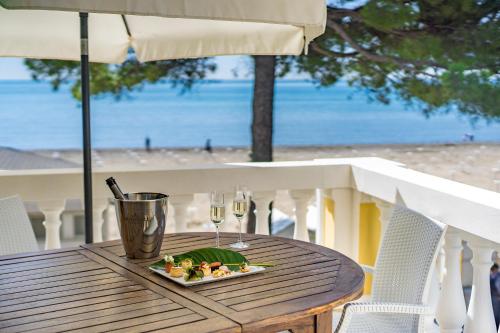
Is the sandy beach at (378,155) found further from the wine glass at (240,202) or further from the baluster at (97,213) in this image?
the wine glass at (240,202)

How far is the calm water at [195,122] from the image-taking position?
107 ft

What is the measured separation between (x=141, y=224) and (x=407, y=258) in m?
0.90

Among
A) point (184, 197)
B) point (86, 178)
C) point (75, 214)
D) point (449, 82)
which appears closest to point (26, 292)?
point (86, 178)

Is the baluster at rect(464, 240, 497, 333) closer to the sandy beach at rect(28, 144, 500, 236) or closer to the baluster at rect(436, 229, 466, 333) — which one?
the baluster at rect(436, 229, 466, 333)

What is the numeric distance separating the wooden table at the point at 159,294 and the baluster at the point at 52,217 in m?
0.90

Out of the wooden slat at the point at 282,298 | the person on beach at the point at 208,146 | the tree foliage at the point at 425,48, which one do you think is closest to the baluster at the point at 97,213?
the wooden slat at the point at 282,298

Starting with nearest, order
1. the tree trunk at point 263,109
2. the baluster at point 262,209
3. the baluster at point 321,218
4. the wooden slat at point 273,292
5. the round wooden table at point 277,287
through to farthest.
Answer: the round wooden table at point 277,287 → the wooden slat at point 273,292 → the baluster at point 262,209 → the baluster at point 321,218 → the tree trunk at point 263,109

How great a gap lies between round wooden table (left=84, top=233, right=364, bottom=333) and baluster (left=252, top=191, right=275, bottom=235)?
96cm

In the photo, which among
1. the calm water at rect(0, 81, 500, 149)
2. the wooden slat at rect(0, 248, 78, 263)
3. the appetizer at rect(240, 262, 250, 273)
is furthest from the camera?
the calm water at rect(0, 81, 500, 149)

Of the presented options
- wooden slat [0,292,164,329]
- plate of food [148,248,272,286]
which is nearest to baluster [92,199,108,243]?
plate of food [148,248,272,286]

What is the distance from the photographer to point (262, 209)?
362 cm

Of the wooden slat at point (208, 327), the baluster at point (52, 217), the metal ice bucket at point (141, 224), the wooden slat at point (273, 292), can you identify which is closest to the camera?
the wooden slat at point (208, 327)

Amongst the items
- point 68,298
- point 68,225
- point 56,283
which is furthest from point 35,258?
point 68,225

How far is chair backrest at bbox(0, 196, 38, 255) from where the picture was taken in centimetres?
273
